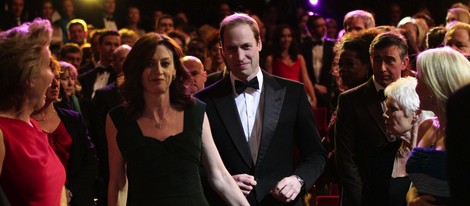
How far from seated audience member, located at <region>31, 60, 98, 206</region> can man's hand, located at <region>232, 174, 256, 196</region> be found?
1.57 m

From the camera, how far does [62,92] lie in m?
7.06

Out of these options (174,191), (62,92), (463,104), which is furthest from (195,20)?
(463,104)

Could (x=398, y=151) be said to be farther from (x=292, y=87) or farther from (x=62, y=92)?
(x=62, y=92)

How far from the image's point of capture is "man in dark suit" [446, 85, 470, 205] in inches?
98.6

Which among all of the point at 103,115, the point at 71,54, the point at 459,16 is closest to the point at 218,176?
the point at 103,115

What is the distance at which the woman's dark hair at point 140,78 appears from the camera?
14.6 ft

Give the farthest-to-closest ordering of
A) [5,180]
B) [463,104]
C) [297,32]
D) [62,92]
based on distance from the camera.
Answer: [297,32], [62,92], [5,180], [463,104]

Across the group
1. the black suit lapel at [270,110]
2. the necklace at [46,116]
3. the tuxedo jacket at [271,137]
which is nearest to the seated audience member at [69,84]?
the necklace at [46,116]

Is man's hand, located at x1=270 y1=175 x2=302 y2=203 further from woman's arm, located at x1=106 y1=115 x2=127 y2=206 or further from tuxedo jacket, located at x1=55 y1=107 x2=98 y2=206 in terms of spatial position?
tuxedo jacket, located at x1=55 y1=107 x2=98 y2=206

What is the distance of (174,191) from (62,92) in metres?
3.03

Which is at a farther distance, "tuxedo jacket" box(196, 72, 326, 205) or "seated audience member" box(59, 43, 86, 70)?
"seated audience member" box(59, 43, 86, 70)

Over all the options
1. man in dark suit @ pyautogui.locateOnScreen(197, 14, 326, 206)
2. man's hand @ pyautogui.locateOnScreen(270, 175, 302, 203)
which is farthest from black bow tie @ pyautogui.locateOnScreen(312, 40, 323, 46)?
man's hand @ pyautogui.locateOnScreen(270, 175, 302, 203)

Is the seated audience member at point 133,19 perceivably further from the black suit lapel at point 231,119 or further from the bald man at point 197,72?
the black suit lapel at point 231,119

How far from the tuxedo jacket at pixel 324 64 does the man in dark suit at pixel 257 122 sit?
651 cm
